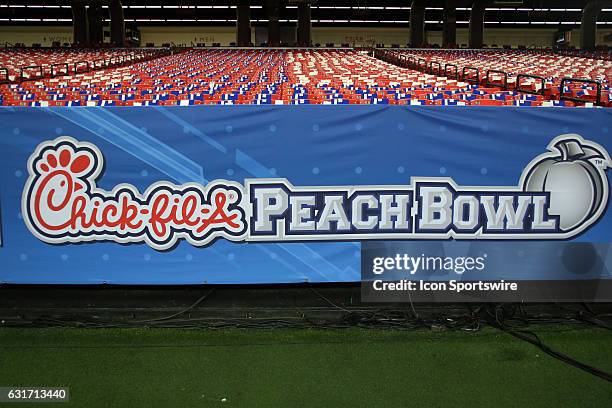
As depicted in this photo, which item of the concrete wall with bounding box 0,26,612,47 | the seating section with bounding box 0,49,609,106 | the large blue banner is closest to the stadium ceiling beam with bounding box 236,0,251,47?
the seating section with bounding box 0,49,609,106

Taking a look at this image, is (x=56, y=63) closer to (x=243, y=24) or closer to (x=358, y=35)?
(x=243, y=24)

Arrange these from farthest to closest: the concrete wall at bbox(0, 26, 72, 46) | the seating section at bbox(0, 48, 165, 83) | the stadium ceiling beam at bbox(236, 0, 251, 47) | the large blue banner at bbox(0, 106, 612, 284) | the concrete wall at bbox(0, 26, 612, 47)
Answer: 1. the concrete wall at bbox(0, 26, 612, 47)
2. the concrete wall at bbox(0, 26, 72, 46)
3. the stadium ceiling beam at bbox(236, 0, 251, 47)
4. the seating section at bbox(0, 48, 165, 83)
5. the large blue banner at bbox(0, 106, 612, 284)

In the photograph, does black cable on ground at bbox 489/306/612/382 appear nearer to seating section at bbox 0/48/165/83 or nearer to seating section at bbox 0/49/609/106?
seating section at bbox 0/49/609/106

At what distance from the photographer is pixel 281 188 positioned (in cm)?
376

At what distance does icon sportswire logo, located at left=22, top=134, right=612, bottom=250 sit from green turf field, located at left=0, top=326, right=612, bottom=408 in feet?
2.31

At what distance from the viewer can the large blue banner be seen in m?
3.69

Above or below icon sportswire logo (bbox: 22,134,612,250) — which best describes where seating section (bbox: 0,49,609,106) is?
above

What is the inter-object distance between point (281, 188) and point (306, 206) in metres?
0.22

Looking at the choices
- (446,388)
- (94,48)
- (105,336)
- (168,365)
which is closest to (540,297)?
(446,388)

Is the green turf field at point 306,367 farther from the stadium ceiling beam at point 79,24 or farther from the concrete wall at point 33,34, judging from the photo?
the concrete wall at point 33,34

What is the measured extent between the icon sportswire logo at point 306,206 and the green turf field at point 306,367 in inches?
27.7

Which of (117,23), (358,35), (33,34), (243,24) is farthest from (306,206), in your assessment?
(33,34)

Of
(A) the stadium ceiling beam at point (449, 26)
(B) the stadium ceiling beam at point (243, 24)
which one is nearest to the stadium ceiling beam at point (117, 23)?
(B) the stadium ceiling beam at point (243, 24)

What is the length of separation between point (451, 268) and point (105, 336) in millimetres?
2536
